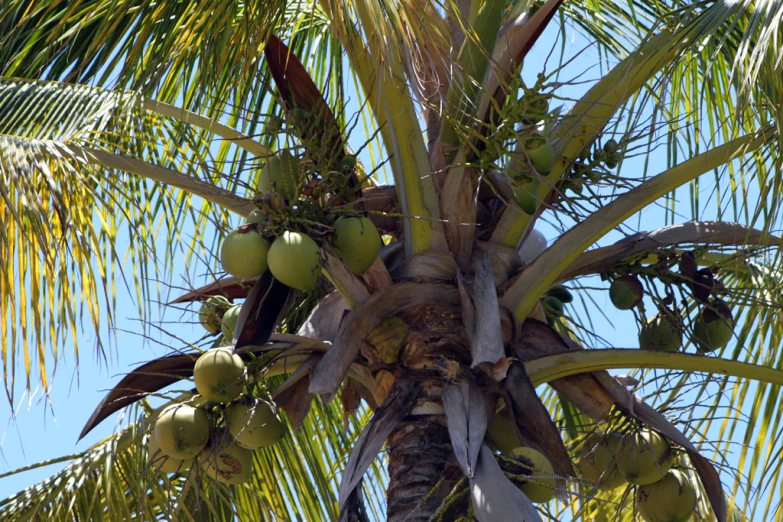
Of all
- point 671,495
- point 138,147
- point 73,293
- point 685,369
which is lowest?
point 671,495

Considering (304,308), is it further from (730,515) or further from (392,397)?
(730,515)

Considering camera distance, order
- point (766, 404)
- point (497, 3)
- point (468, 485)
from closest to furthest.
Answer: point (468, 485) → point (497, 3) → point (766, 404)

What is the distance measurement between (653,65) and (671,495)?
1.15m

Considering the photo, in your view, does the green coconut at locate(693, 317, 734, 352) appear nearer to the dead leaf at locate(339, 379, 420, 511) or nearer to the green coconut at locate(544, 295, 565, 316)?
the green coconut at locate(544, 295, 565, 316)

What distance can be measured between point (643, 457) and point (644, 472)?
5 cm

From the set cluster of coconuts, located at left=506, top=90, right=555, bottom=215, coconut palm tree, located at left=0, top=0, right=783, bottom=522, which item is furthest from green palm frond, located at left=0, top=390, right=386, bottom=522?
cluster of coconuts, located at left=506, top=90, right=555, bottom=215

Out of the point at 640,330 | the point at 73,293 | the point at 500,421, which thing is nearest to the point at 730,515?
the point at 640,330

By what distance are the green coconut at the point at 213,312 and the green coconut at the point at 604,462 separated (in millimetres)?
1135

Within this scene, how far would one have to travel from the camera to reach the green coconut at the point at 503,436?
2.73m

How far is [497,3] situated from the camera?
3059mm

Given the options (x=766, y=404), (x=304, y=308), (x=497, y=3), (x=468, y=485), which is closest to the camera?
(x=468, y=485)

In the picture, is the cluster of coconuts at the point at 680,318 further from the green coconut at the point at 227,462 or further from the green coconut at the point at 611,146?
the green coconut at the point at 227,462

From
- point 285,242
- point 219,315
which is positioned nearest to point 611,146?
point 285,242

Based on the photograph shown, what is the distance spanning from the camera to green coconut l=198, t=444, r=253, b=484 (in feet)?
8.89
